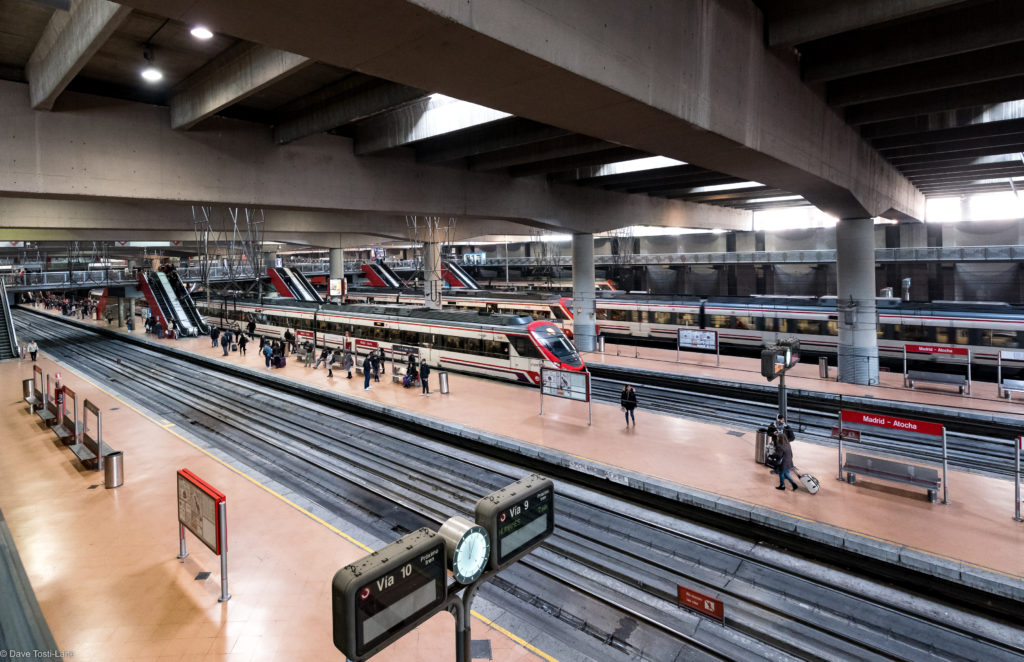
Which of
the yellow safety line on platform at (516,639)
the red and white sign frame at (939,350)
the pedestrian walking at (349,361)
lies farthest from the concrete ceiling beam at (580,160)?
the yellow safety line on platform at (516,639)

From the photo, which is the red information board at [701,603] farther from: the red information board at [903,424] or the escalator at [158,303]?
the escalator at [158,303]

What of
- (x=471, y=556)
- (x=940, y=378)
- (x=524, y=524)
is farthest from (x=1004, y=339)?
(x=471, y=556)

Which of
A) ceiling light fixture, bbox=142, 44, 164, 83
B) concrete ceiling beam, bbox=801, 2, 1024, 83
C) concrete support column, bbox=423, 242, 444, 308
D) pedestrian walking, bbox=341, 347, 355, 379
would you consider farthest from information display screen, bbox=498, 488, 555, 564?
concrete support column, bbox=423, 242, 444, 308

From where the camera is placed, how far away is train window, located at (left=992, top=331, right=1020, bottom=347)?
18.6m

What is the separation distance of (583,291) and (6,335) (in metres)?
31.3

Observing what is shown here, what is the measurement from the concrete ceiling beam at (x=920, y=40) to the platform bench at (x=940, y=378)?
12165 millimetres

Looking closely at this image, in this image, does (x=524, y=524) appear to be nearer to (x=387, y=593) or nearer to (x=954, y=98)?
(x=387, y=593)

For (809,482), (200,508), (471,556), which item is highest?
(471,556)

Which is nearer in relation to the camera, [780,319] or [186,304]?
[780,319]

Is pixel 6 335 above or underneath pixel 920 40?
underneath

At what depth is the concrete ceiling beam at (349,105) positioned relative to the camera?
10.9m

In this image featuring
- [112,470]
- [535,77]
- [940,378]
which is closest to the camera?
[535,77]

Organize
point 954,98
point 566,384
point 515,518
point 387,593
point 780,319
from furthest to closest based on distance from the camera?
point 780,319 < point 566,384 < point 954,98 < point 515,518 < point 387,593

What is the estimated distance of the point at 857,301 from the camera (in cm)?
1822
